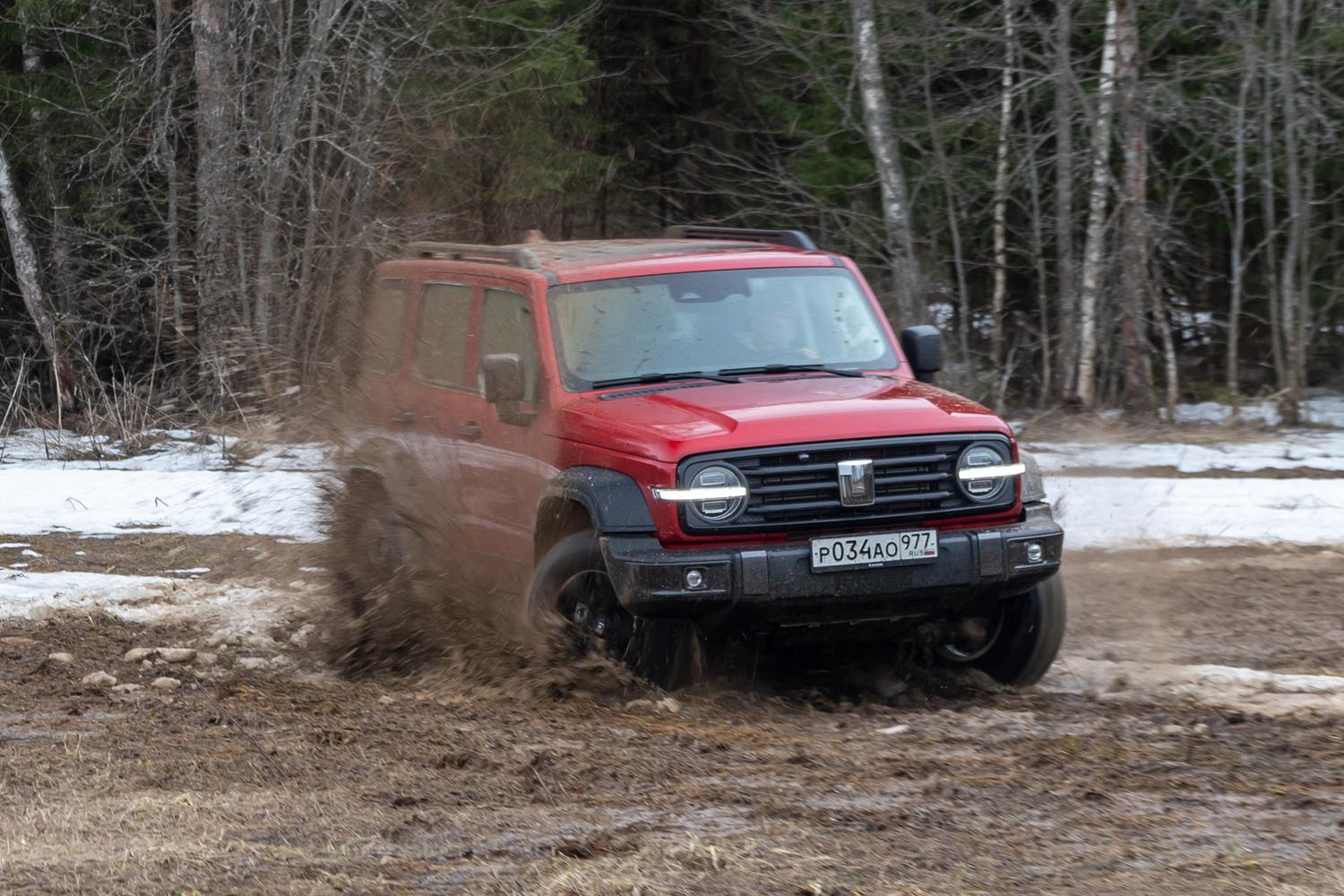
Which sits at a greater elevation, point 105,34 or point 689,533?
point 105,34

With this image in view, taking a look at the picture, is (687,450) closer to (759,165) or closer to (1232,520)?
(1232,520)

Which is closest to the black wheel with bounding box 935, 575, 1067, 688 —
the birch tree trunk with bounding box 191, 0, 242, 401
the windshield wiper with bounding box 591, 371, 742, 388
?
the windshield wiper with bounding box 591, 371, 742, 388

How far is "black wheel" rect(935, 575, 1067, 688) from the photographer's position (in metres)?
6.56

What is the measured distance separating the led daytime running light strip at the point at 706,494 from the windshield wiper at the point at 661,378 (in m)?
0.91

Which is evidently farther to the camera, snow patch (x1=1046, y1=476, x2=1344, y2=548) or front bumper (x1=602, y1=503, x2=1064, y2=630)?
snow patch (x1=1046, y1=476, x2=1344, y2=548)

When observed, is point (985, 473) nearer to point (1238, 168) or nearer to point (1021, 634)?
point (1021, 634)

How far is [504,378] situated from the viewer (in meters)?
6.81

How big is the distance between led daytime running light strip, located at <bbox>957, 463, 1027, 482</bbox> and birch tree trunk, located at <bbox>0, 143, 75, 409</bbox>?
15.0 metres

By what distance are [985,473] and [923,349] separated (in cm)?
120

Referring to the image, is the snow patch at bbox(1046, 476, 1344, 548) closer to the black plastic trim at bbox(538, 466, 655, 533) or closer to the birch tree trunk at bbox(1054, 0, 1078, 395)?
the birch tree trunk at bbox(1054, 0, 1078, 395)

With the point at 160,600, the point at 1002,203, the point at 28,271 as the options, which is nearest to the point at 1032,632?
the point at 160,600

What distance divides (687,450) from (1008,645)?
1.72 metres

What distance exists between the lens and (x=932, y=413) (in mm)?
6242

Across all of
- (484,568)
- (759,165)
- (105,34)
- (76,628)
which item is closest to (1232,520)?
(484,568)
